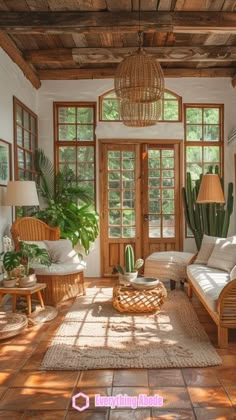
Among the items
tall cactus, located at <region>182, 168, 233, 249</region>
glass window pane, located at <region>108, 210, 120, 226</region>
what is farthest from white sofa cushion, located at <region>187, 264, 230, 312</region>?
glass window pane, located at <region>108, 210, 120, 226</region>

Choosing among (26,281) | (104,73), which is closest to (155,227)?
(104,73)

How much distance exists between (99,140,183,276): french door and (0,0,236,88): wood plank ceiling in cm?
134

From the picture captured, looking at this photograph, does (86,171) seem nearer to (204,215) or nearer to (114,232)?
(114,232)

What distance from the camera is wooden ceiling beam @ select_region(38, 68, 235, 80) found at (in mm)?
6395

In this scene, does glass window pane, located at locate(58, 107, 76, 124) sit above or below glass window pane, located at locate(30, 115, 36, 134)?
above

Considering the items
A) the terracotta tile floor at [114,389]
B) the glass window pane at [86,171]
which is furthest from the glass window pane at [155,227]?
the terracotta tile floor at [114,389]

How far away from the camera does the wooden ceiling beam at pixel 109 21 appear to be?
4.36 meters

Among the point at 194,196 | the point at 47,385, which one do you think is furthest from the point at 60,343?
the point at 194,196

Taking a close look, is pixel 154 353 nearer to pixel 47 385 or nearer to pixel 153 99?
pixel 47 385

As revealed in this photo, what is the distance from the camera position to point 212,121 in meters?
6.66

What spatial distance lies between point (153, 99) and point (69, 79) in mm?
2900

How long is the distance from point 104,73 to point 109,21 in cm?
201

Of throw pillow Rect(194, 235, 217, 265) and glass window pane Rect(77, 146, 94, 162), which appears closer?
throw pillow Rect(194, 235, 217, 265)

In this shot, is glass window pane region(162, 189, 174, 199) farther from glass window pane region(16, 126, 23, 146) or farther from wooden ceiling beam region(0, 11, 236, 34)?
wooden ceiling beam region(0, 11, 236, 34)
